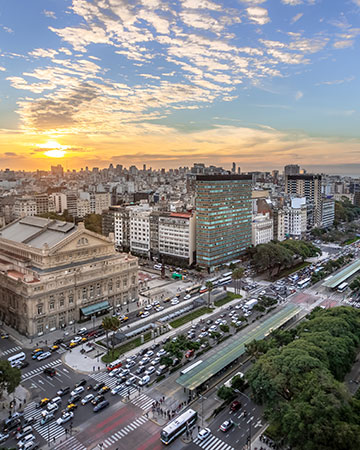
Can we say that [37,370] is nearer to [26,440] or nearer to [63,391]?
[63,391]

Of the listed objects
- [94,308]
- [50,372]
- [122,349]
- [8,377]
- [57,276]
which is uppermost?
[57,276]

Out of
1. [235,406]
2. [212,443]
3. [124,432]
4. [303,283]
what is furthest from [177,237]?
[212,443]

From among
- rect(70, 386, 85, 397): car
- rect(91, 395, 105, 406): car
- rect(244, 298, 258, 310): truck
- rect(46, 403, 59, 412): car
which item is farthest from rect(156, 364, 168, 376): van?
rect(244, 298, 258, 310): truck

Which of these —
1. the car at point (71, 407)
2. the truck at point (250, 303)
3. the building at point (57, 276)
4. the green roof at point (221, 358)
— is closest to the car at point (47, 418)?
the car at point (71, 407)

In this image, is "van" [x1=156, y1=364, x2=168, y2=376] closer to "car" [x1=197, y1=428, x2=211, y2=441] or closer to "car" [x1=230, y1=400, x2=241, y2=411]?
"car" [x1=230, y1=400, x2=241, y2=411]

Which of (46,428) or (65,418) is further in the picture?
(65,418)
